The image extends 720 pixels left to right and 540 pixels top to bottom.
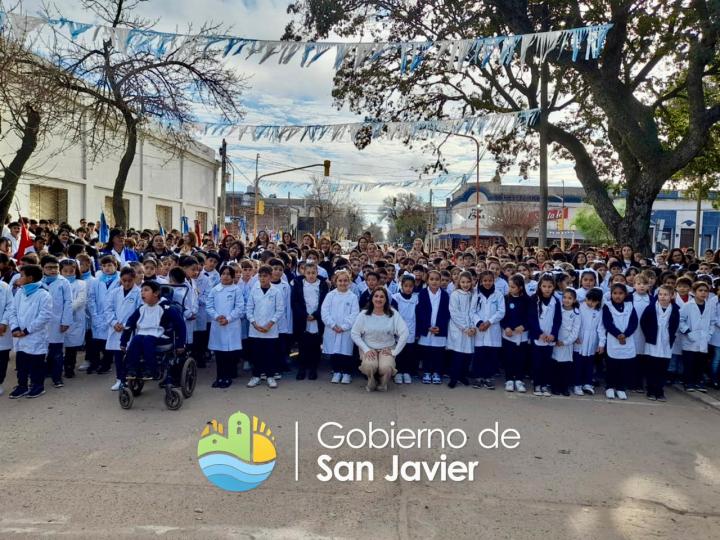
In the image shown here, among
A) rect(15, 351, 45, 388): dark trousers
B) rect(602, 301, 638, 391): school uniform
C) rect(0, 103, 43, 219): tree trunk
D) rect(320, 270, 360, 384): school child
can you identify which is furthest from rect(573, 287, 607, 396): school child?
rect(0, 103, 43, 219): tree trunk

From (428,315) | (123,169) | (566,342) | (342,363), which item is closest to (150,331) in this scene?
(342,363)

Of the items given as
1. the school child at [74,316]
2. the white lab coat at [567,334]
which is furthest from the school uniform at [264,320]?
the white lab coat at [567,334]

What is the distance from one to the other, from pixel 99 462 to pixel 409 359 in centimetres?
419

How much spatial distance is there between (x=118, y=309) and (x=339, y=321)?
277cm

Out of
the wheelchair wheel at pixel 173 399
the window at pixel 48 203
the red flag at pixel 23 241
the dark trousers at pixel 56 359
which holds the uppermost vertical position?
the window at pixel 48 203

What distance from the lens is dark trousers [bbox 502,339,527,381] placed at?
7.09 m

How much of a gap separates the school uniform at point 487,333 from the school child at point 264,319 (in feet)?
8.59

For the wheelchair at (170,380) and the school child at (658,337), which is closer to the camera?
the wheelchair at (170,380)

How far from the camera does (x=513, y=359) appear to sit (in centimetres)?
711

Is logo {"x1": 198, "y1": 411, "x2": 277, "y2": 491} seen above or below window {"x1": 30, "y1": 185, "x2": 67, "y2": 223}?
below

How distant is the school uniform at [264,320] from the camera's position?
698 centimetres

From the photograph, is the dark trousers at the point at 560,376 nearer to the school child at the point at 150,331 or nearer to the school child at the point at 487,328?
the school child at the point at 487,328

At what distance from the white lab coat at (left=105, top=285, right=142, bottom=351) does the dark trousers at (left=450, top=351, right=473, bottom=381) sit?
4.05 m

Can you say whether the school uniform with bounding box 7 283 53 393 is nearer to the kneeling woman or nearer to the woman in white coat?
the woman in white coat
